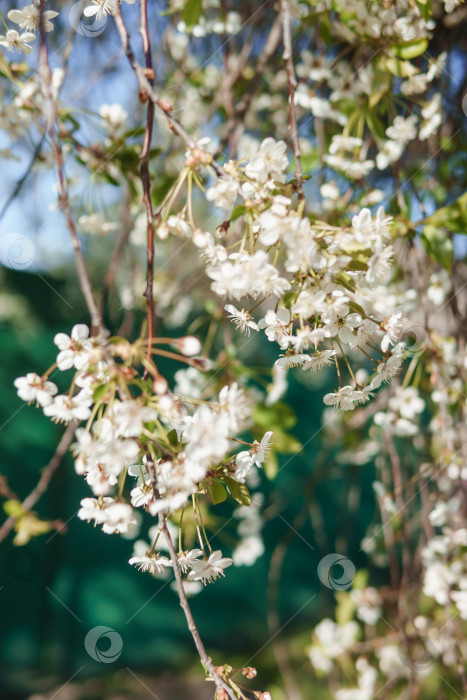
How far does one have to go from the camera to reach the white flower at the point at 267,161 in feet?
2.02

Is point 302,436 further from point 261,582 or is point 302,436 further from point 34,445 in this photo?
point 34,445

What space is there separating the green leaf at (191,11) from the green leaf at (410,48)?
1.37 feet

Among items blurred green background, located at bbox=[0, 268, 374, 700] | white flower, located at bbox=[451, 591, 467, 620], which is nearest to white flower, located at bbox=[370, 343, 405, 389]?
white flower, located at bbox=[451, 591, 467, 620]

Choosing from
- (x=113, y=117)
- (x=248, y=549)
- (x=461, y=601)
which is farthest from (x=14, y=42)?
(x=248, y=549)

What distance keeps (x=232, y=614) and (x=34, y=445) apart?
5.03 feet

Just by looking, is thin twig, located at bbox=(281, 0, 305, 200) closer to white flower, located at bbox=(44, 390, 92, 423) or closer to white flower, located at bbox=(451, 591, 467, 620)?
white flower, located at bbox=(44, 390, 92, 423)

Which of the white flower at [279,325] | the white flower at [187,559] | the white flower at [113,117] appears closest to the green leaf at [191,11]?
the white flower at [113,117]

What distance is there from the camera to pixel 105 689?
2.82 meters

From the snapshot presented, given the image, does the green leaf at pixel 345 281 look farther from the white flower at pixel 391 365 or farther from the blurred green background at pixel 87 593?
the blurred green background at pixel 87 593

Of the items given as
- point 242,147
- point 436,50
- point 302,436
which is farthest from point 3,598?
point 436,50

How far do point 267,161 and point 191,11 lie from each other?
0.74 metres

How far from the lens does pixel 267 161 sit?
62 cm

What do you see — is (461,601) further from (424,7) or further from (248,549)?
(424,7)

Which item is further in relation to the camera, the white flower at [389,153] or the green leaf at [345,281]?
the white flower at [389,153]
